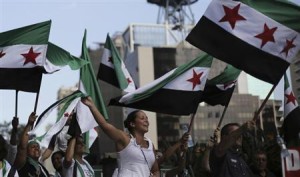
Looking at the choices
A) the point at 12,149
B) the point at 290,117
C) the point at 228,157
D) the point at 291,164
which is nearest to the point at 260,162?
the point at 228,157

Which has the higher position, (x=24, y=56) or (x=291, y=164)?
(x=24, y=56)

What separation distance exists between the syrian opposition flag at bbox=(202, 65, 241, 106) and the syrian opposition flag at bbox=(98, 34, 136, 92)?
199 centimetres

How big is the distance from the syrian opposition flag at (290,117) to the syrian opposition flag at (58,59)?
2837 millimetres

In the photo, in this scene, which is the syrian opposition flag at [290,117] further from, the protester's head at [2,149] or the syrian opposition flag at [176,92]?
the protester's head at [2,149]

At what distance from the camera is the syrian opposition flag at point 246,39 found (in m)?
5.61

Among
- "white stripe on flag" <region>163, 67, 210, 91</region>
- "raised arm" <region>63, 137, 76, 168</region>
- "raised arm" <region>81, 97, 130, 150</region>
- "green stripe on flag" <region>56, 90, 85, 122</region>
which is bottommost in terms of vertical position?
Answer: "raised arm" <region>63, 137, 76, 168</region>

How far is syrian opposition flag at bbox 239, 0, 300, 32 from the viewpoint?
5.74m

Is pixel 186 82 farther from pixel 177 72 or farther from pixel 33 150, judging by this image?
pixel 33 150

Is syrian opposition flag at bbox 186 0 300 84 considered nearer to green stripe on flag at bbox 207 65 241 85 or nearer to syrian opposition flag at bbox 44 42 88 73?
green stripe on flag at bbox 207 65 241 85

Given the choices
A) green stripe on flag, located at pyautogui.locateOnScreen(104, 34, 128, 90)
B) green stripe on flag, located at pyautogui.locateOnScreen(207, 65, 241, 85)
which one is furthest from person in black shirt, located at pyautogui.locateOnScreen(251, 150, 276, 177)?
green stripe on flag, located at pyautogui.locateOnScreen(104, 34, 128, 90)

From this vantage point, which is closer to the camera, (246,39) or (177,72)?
(246,39)

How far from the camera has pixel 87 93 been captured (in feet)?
26.2

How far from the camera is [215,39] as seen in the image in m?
5.76

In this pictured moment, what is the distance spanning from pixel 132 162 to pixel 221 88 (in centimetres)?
232
